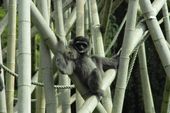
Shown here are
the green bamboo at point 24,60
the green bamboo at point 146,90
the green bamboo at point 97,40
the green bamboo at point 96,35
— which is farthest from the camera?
the green bamboo at point 146,90

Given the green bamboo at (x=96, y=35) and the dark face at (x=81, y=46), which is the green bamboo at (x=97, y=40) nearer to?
the green bamboo at (x=96, y=35)

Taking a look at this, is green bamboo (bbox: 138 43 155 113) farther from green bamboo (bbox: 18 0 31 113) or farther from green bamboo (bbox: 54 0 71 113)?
green bamboo (bbox: 18 0 31 113)

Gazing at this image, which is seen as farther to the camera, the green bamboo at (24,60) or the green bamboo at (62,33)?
the green bamboo at (62,33)

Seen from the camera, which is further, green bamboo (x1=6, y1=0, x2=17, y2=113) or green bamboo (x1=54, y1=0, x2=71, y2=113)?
green bamboo (x1=6, y1=0, x2=17, y2=113)

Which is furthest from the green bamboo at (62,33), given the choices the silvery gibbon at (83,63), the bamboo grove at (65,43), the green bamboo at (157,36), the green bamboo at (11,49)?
the green bamboo at (11,49)

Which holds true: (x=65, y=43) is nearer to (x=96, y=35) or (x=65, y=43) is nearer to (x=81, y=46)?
(x=81, y=46)

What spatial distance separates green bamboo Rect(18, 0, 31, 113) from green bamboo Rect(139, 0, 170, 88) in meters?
0.89

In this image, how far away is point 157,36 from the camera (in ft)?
10.6

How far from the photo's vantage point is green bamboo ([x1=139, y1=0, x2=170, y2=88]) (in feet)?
10.5

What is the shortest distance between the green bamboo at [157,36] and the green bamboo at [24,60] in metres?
0.89

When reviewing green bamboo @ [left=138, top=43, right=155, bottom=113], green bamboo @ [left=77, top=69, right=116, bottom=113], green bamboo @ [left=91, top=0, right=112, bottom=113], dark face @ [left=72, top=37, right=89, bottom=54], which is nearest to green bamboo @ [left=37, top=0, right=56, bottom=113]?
green bamboo @ [left=77, top=69, right=116, bottom=113]

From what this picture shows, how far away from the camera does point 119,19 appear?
43.1 ft

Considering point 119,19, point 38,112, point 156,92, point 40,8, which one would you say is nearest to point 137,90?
point 156,92

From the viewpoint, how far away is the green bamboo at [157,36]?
10.5 feet
